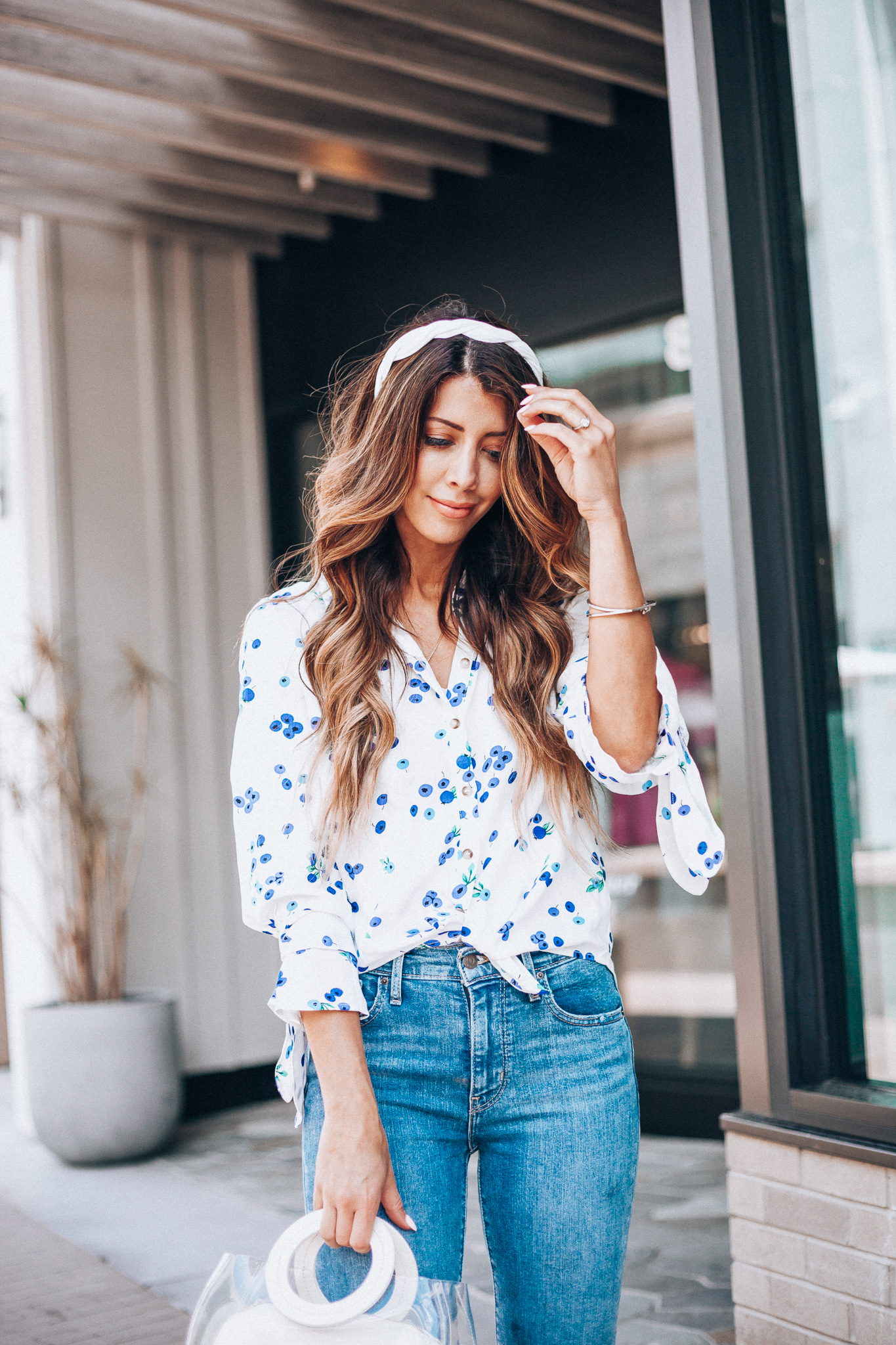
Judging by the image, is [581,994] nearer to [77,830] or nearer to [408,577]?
[408,577]

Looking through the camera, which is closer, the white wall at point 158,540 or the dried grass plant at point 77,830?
the dried grass plant at point 77,830

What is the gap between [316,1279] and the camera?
43.7 inches

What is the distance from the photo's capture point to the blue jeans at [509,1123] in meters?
1.23

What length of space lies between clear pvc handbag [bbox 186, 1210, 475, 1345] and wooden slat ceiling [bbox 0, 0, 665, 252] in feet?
10.1

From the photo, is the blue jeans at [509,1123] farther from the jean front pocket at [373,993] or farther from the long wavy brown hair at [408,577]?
the long wavy brown hair at [408,577]

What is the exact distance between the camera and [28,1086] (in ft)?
14.1

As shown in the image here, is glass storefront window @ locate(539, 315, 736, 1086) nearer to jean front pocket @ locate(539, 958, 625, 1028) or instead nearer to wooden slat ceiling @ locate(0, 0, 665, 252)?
wooden slat ceiling @ locate(0, 0, 665, 252)

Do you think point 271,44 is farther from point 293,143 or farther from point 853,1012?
point 853,1012

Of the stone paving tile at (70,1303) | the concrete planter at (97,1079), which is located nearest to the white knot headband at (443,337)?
the stone paving tile at (70,1303)

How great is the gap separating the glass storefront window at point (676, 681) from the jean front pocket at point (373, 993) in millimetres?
3281

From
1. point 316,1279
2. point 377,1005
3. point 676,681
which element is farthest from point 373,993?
point 676,681

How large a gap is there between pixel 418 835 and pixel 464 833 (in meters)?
0.05

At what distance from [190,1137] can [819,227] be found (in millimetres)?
3633

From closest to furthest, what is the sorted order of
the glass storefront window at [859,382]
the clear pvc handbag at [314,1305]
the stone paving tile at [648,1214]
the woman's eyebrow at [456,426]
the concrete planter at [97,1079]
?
the clear pvc handbag at [314,1305] < the woman's eyebrow at [456,426] < the glass storefront window at [859,382] < the stone paving tile at [648,1214] < the concrete planter at [97,1079]
